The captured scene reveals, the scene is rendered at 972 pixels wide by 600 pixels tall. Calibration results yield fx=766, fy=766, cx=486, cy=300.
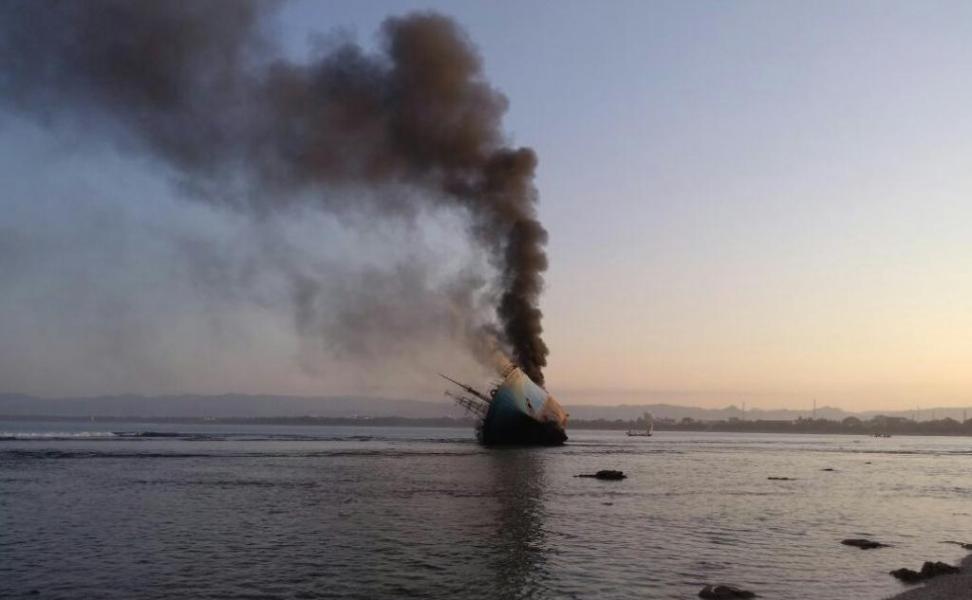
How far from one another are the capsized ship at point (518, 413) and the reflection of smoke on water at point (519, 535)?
82.8ft

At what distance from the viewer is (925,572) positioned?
82.9 feet

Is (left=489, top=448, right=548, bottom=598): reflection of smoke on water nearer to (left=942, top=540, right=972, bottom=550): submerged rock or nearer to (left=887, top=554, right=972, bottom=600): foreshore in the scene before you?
(left=887, top=554, right=972, bottom=600): foreshore

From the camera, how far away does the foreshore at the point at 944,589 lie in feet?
70.1

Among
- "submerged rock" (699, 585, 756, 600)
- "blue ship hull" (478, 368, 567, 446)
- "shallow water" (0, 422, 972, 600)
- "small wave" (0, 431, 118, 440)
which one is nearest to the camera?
"submerged rock" (699, 585, 756, 600)

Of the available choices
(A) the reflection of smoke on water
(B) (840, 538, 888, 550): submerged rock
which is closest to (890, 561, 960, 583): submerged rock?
(B) (840, 538, 888, 550): submerged rock

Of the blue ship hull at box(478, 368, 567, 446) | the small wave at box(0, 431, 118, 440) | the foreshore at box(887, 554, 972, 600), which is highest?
the blue ship hull at box(478, 368, 567, 446)

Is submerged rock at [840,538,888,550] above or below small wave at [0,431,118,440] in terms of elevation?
above

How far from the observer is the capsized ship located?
9206cm

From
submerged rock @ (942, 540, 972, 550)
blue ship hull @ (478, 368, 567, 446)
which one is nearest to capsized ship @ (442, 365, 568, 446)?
blue ship hull @ (478, 368, 567, 446)

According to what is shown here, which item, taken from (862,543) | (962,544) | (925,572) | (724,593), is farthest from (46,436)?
(925,572)

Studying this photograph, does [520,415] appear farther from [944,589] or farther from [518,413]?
[944,589]

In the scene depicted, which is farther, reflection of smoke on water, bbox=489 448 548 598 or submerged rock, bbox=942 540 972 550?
submerged rock, bbox=942 540 972 550

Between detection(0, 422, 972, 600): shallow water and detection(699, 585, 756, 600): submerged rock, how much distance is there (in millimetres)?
641

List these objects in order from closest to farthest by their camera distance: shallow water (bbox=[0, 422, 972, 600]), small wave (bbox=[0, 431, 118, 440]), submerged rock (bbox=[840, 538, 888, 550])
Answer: shallow water (bbox=[0, 422, 972, 600]) → submerged rock (bbox=[840, 538, 888, 550]) → small wave (bbox=[0, 431, 118, 440])
